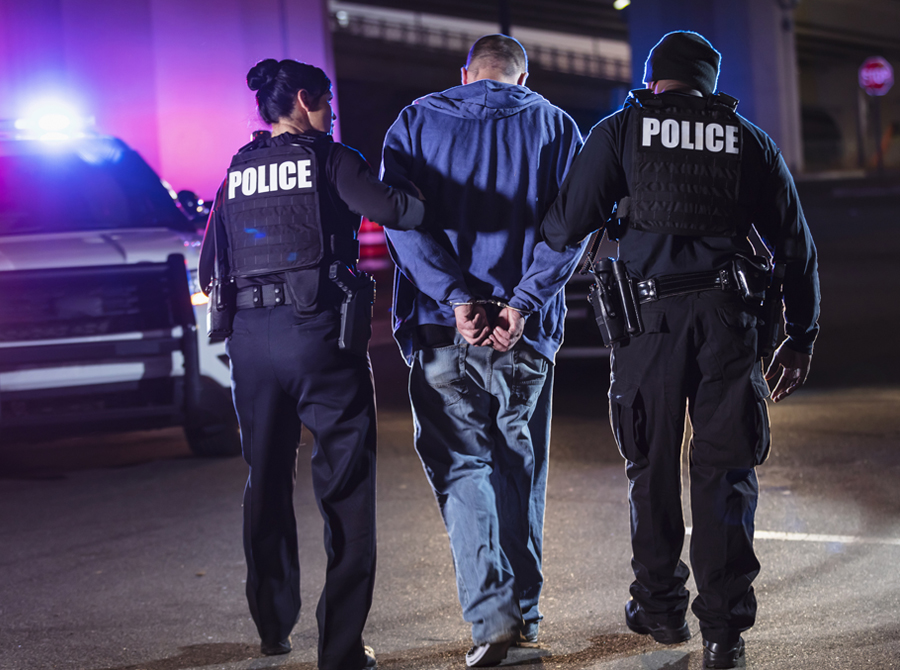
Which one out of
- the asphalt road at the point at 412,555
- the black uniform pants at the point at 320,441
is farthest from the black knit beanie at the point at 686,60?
the asphalt road at the point at 412,555

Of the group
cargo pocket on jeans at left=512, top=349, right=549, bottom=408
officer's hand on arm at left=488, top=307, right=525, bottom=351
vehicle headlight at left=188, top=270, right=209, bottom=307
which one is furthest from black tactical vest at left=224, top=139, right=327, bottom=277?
vehicle headlight at left=188, top=270, right=209, bottom=307

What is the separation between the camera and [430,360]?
3.31m

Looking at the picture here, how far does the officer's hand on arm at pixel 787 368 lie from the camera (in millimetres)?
3340

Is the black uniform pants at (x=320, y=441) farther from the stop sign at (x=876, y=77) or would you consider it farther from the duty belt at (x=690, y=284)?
the stop sign at (x=876, y=77)

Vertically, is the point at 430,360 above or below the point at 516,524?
above

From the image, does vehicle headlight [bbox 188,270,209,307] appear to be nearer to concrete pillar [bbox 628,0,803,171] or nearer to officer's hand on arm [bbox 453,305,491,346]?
officer's hand on arm [bbox 453,305,491,346]

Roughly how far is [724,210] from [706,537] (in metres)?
1.03

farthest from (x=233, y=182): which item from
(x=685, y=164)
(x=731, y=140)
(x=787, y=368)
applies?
(x=787, y=368)

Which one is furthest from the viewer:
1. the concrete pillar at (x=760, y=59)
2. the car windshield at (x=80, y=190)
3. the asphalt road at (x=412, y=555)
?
the concrete pillar at (x=760, y=59)

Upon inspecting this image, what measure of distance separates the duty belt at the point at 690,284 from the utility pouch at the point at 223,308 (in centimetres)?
135

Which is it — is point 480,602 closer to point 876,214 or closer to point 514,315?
point 514,315

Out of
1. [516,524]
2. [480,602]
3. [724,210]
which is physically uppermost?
[724,210]

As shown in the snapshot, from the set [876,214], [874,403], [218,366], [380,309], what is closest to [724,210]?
[218,366]

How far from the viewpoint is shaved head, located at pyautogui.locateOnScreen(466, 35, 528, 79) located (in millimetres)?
3381
